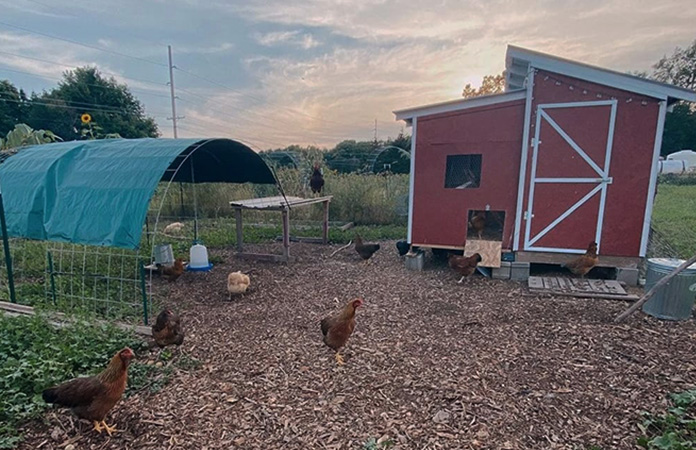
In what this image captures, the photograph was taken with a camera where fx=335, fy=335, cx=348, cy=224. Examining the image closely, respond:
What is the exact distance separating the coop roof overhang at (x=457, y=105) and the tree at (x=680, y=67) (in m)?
34.1

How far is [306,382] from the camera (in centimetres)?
289

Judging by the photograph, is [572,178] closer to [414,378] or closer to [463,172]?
[463,172]

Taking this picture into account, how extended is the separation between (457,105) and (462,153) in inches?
31.2

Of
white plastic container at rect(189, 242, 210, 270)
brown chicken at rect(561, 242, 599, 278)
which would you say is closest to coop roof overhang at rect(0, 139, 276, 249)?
white plastic container at rect(189, 242, 210, 270)

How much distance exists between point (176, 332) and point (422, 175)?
454 cm

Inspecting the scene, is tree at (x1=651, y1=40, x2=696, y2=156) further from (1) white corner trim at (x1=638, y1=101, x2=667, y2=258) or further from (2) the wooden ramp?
(2) the wooden ramp

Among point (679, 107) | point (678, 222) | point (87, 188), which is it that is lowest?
point (678, 222)

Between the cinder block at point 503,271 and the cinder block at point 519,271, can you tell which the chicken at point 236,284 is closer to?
the cinder block at point 503,271

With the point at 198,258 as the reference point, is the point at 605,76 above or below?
above

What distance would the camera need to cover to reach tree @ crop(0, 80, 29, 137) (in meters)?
21.8

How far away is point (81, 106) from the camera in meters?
23.8

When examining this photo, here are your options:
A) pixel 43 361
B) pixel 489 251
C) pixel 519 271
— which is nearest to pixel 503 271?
pixel 519 271

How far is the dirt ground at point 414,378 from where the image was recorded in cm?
227

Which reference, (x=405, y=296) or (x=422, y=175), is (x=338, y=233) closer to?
(x=422, y=175)
